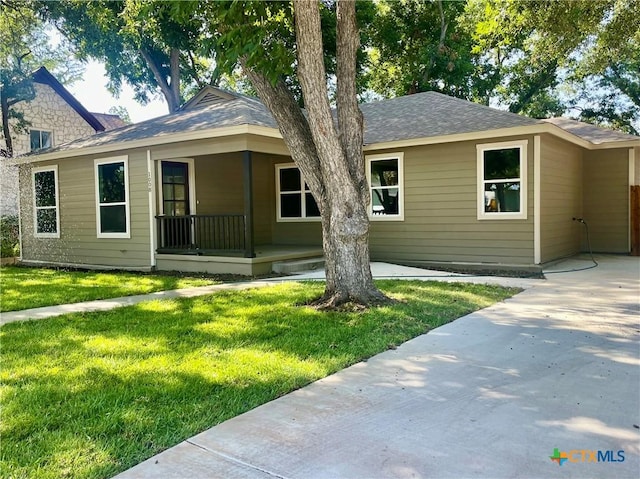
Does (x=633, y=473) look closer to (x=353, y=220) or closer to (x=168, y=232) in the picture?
(x=353, y=220)

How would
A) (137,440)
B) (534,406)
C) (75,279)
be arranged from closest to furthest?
1. (137,440)
2. (534,406)
3. (75,279)

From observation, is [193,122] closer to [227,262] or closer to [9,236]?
[227,262]

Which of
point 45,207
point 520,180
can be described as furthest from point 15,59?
point 520,180

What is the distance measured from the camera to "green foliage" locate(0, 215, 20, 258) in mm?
13872

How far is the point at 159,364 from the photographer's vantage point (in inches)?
157

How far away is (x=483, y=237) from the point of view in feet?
32.2

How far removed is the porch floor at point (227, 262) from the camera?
9500mm

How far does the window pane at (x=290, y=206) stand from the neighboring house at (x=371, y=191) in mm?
38

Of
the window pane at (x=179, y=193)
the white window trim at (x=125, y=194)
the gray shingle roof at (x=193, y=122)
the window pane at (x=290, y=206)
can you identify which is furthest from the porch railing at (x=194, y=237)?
the gray shingle roof at (x=193, y=122)

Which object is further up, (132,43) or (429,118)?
(132,43)

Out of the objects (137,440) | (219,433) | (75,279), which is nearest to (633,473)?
(219,433)

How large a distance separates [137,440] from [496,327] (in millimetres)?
3731

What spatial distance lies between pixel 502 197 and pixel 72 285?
26.4ft

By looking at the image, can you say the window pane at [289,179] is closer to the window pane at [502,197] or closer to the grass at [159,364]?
the window pane at [502,197]
